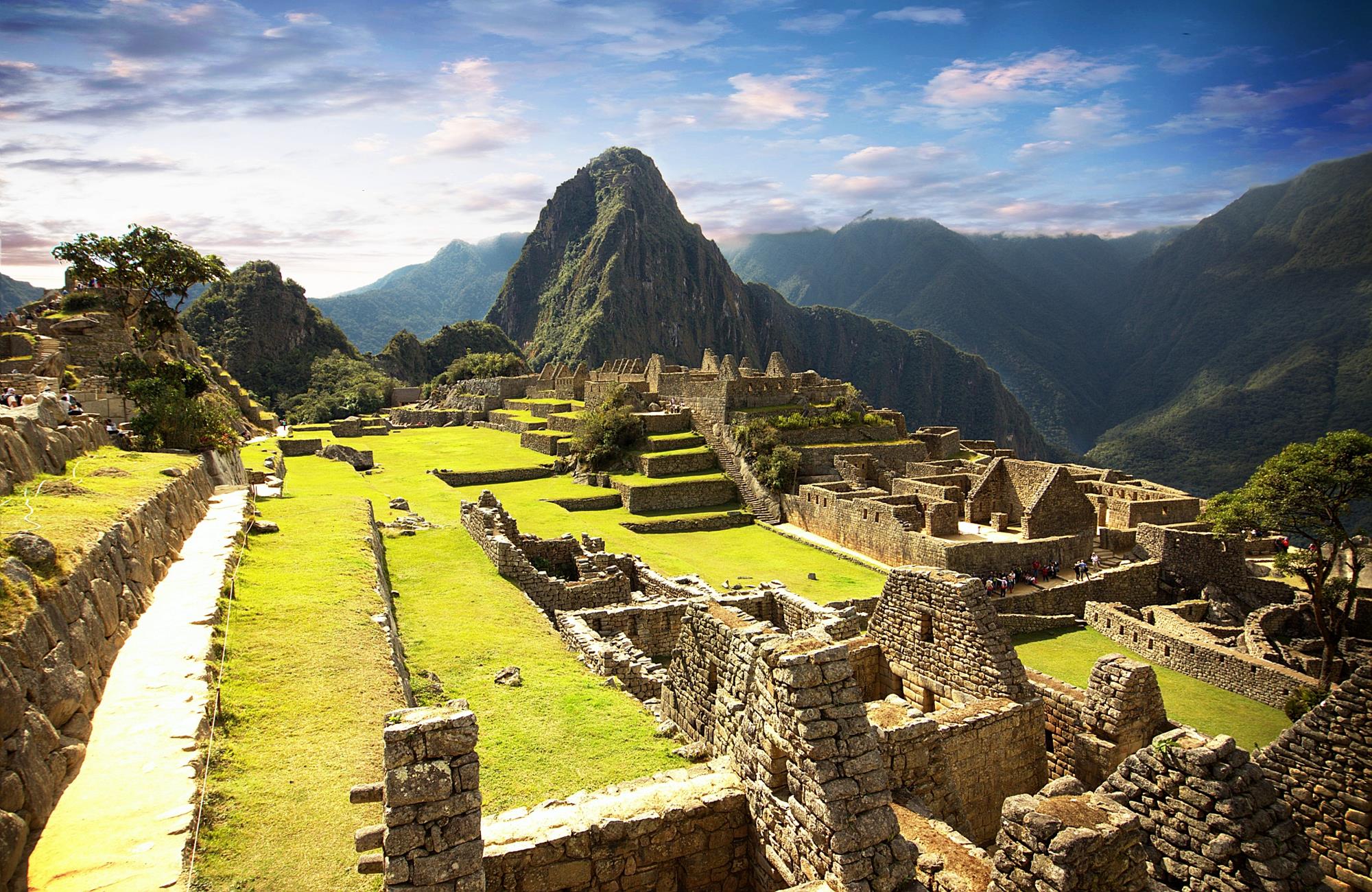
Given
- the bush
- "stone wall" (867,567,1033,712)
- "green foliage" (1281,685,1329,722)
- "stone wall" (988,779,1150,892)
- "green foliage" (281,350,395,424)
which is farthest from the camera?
"green foliage" (281,350,395,424)

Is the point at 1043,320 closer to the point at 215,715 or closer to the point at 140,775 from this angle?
the point at 215,715

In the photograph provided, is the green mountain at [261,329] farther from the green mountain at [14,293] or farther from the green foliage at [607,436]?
the green foliage at [607,436]

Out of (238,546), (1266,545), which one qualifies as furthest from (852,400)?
(238,546)

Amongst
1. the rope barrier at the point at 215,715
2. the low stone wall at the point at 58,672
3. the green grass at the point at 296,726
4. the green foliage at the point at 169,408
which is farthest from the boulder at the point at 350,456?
the low stone wall at the point at 58,672

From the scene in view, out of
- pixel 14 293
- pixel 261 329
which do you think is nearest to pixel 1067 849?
pixel 261 329

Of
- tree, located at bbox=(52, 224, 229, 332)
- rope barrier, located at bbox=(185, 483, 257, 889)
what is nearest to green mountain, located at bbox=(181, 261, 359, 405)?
tree, located at bbox=(52, 224, 229, 332)

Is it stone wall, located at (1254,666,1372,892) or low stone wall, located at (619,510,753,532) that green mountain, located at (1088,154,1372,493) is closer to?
low stone wall, located at (619,510,753,532)
